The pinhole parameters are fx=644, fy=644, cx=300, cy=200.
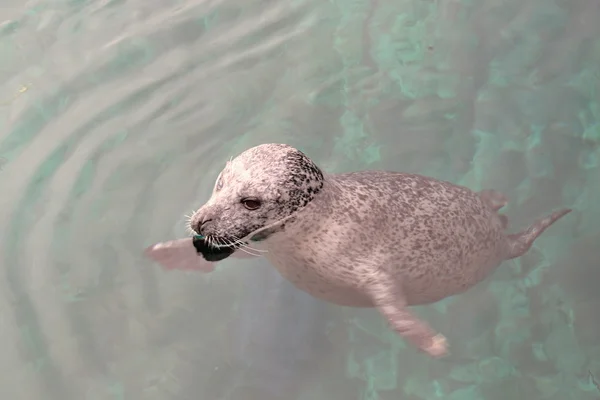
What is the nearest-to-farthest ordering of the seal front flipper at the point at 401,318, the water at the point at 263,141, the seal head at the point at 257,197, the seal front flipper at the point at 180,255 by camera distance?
the seal head at the point at 257,197 < the seal front flipper at the point at 401,318 < the seal front flipper at the point at 180,255 < the water at the point at 263,141

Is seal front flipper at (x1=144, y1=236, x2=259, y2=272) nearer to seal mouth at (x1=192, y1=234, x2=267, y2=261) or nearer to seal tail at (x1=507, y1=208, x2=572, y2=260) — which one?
seal mouth at (x1=192, y1=234, x2=267, y2=261)

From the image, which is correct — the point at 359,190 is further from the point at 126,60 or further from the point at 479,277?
the point at 126,60

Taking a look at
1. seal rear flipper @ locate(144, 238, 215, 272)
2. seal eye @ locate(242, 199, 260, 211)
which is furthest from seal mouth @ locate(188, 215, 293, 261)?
seal rear flipper @ locate(144, 238, 215, 272)

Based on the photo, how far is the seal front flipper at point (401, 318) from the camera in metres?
2.88

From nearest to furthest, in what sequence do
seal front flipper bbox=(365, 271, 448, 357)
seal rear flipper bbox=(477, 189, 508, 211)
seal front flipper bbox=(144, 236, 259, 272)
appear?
seal front flipper bbox=(365, 271, 448, 357) < seal front flipper bbox=(144, 236, 259, 272) < seal rear flipper bbox=(477, 189, 508, 211)

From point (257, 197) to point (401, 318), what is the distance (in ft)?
2.84

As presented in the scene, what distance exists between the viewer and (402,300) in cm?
305

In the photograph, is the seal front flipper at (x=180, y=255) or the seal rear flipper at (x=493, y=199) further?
the seal rear flipper at (x=493, y=199)

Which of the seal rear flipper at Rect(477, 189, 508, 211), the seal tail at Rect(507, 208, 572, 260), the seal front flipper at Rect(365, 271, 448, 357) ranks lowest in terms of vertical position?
the seal tail at Rect(507, 208, 572, 260)

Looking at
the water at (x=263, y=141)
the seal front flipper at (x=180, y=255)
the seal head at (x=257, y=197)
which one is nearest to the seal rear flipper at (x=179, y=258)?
the seal front flipper at (x=180, y=255)

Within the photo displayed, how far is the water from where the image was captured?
12.4 feet

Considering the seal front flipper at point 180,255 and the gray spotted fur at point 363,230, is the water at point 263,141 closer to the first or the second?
the seal front flipper at point 180,255

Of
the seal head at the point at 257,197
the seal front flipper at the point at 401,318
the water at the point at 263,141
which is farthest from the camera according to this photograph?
the water at the point at 263,141

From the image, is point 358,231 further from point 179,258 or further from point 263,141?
point 263,141
